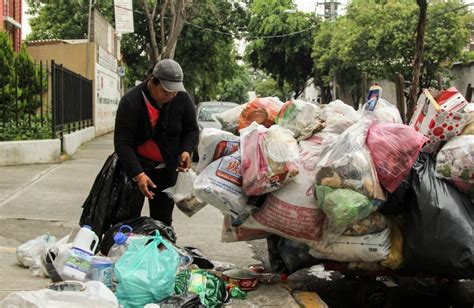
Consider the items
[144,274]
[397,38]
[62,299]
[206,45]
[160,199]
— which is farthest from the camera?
[206,45]

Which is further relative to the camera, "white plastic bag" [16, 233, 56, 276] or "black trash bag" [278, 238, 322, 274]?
"white plastic bag" [16, 233, 56, 276]

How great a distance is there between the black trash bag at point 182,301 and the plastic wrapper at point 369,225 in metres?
1.07

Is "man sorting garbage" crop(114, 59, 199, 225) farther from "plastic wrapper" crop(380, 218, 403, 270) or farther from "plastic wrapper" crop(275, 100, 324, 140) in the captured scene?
"plastic wrapper" crop(380, 218, 403, 270)

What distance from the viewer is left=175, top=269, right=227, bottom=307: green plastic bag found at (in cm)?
371

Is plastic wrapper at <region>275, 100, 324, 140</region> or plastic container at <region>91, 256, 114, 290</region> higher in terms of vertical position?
plastic wrapper at <region>275, 100, 324, 140</region>

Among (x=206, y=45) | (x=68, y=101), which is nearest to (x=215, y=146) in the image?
(x=68, y=101)

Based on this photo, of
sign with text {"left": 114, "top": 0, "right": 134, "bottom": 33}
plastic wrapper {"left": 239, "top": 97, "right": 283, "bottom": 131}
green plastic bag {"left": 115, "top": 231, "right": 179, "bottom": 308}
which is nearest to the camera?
green plastic bag {"left": 115, "top": 231, "right": 179, "bottom": 308}

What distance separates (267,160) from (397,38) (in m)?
21.8

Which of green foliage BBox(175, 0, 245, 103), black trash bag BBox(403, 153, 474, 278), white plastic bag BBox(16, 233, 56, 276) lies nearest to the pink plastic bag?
black trash bag BBox(403, 153, 474, 278)

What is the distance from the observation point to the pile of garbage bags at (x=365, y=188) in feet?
12.0

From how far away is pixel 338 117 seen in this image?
14.5 feet

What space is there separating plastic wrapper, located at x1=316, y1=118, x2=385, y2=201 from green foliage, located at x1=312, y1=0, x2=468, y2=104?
2114cm

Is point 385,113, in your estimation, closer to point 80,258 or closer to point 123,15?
point 80,258

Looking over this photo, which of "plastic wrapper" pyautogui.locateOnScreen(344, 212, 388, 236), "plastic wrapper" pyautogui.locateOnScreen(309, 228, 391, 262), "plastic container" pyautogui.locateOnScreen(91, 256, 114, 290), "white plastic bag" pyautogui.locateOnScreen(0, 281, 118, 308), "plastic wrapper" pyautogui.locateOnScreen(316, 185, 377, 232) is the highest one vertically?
"plastic wrapper" pyautogui.locateOnScreen(316, 185, 377, 232)
